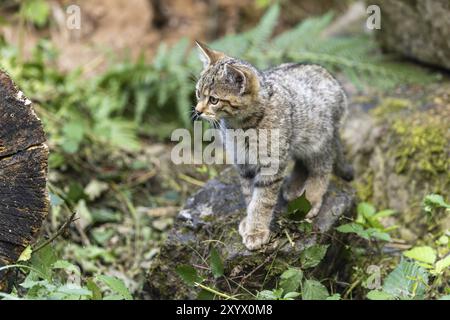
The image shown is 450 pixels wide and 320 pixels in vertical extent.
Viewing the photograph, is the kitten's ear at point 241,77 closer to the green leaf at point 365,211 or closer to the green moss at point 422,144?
the green leaf at point 365,211

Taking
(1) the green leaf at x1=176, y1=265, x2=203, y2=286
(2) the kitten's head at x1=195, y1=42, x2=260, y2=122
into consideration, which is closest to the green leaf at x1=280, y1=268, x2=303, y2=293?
(1) the green leaf at x1=176, y1=265, x2=203, y2=286

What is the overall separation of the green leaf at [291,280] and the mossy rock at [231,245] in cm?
24

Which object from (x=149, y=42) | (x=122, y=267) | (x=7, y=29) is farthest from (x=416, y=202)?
(x=7, y=29)

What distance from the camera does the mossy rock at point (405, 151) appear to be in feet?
16.8

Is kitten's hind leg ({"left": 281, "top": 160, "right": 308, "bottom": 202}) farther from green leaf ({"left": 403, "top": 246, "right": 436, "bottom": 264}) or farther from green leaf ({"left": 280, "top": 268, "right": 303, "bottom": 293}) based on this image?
green leaf ({"left": 403, "top": 246, "right": 436, "bottom": 264})

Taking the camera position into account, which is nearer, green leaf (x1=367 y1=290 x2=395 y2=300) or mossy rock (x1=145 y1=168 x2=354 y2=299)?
green leaf (x1=367 y1=290 x2=395 y2=300)

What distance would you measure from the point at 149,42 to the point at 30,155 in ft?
17.6

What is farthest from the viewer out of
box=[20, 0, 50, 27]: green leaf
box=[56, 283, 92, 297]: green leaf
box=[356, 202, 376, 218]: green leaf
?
box=[20, 0, 50, 27]: green leaf

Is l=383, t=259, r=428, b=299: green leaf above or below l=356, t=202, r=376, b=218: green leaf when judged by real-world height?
below

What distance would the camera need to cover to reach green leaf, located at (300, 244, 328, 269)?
4.04 m

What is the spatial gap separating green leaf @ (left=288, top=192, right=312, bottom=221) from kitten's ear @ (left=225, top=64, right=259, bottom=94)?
75 centimetres

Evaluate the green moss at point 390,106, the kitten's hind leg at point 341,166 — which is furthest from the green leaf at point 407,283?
the green moss at point 390,106

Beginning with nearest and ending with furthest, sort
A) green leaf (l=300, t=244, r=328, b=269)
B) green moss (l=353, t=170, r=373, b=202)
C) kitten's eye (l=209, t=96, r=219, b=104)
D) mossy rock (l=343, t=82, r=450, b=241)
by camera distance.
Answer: green leaf (l=300, t=244, r=328, b=269)
kitten's eye (l=209, t=96, r=219, b=104)
mossy rock (l=343, t=82, r=450, b=241)
green moss (l=353, t=170, r=373, b=202)

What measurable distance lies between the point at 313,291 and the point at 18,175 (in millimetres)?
1793
